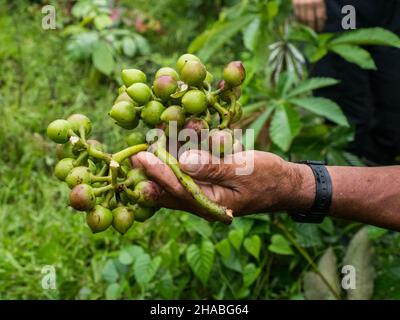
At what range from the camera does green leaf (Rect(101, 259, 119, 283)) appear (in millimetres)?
2422

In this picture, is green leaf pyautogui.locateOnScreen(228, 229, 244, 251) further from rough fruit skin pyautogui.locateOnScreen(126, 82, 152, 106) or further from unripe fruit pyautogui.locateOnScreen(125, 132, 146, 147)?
rough fruit skin pyautogui.locateOnScreen(126, 82, 152, 106)

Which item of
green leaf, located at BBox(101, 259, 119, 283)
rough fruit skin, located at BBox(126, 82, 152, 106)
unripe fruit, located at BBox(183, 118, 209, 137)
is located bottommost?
green leaf, located at BBox(101, 259, 119, 283)

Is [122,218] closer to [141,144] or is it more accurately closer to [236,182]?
[141,144]

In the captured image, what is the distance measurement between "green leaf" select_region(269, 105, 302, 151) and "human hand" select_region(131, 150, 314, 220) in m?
0.65

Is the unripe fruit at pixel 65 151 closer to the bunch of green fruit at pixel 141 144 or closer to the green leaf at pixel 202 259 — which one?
the bunch of green fruit at pixel 141 144

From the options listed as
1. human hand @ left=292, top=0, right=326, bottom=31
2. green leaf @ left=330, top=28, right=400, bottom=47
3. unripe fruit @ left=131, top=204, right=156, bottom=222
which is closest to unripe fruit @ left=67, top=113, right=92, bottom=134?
unripe fruit @ left=131, top=204, right=156, bottom=222

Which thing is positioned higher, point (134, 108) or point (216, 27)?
point (216, 27)

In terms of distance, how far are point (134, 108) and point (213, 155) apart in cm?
20

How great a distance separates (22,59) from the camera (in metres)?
4.03

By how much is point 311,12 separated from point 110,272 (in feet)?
5.00

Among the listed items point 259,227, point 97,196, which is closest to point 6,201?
point 259,227

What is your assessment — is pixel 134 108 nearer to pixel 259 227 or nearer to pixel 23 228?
pixel 259 227

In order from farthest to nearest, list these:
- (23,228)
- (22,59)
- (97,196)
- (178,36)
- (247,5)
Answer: (178,36) → (22,59) → (23,228) → (247,5) → (97,196)

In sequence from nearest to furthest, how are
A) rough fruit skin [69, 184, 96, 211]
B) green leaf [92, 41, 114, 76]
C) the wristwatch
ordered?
rough fruit skin [69, 184, 96, 211] → the wristwatch → green leaf [92, 41, 114, 76]
